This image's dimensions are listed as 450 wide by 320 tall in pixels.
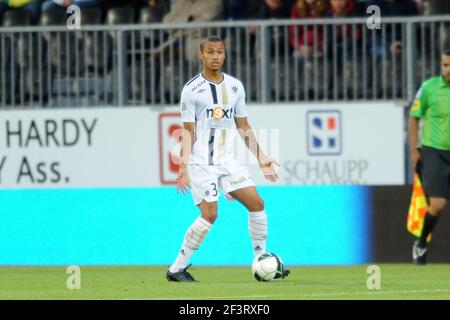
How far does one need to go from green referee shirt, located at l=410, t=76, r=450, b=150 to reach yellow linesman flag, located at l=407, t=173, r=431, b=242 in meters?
1.06

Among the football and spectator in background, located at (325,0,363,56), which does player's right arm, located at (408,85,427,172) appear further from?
the football

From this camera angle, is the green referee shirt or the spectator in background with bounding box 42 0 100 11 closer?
the green referee shirt

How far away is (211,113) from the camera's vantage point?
13.5 meters

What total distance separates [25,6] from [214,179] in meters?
7.79

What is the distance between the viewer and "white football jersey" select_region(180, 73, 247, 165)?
13.4m

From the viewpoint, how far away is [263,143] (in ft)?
58.9

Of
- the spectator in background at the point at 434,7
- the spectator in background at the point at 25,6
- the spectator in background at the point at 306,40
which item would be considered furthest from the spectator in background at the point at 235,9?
the spectator in background at the point at 25,6

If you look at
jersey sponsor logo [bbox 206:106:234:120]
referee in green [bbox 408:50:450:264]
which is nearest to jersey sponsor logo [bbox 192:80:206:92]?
jersey sponsor logo [bbox 206:106:234:120]

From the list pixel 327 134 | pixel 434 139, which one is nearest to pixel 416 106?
pixel 434 139

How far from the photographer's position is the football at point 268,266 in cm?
1347

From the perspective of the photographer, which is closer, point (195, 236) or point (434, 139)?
point (195, 236)

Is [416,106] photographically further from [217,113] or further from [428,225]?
[217,113]
